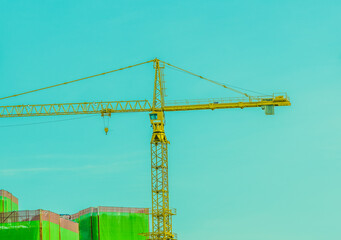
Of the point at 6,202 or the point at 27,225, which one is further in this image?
the point at 6,202

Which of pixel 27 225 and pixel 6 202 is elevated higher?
pixel 6 202

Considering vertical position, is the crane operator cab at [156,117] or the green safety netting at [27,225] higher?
the crane operator cab at [156,117]

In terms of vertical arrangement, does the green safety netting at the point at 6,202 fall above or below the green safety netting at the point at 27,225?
above

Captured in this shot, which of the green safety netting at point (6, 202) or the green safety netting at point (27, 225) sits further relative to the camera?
the green safety netting at point (6, 202)

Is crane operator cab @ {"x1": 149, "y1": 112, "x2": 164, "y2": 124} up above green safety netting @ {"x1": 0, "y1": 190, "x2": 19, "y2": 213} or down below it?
above

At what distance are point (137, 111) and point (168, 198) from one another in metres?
23.8

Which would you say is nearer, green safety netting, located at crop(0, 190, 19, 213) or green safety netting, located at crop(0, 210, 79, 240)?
green safety netting, located at crop(0, 210, 79, 240)

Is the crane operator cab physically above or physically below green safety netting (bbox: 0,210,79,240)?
above

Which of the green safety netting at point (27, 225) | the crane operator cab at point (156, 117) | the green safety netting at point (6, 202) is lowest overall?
the green safety netting at point (27, 225)

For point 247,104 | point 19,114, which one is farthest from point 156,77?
point 19,114

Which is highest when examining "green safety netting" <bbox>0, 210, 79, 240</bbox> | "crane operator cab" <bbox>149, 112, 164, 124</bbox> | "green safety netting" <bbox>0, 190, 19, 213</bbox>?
"crane operator cab" <bbox>149, 112, 164, 124</bbox>

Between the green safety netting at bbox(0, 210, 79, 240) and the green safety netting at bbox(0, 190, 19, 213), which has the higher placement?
the green safety netting at bbox(0, 190, 19, 213)

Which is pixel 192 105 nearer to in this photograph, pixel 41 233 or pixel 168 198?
pixel 168 198

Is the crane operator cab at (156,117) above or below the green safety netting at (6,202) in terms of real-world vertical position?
above
